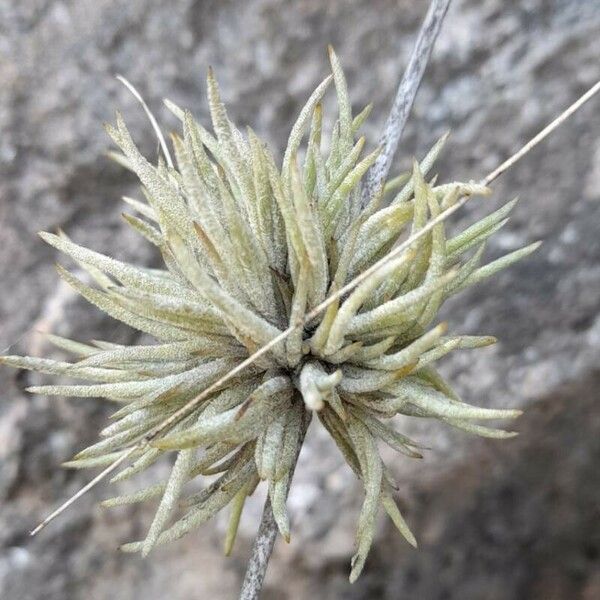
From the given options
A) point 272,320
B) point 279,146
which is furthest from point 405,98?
point 279,146

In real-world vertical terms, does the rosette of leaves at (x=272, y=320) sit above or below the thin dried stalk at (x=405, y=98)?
below

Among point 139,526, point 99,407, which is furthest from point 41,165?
point 139,526

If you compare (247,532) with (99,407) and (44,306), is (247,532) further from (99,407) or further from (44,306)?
(44,306)

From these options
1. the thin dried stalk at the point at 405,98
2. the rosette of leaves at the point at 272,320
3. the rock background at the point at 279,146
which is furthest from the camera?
the rock background at the point at 279,146

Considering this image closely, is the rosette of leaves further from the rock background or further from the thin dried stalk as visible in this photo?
the rock background

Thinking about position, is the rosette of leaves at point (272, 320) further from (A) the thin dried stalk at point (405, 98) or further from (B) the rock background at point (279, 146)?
(B) the rock background at point (279, 146)

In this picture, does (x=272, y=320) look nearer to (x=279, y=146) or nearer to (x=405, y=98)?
(x=405, y=98)

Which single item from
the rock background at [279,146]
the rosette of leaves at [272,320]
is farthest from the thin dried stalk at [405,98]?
the rock background at [279,146]
